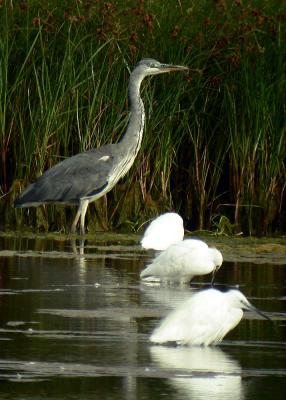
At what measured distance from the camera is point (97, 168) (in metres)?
14.9

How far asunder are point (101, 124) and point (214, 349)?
812 cm

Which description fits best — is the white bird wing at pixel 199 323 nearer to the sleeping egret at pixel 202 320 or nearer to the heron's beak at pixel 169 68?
the sleeping egret at pixel 202 320

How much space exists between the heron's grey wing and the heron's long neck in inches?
9.0

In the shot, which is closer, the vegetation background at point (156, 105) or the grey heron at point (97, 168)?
the grey heron at point (97, 168)

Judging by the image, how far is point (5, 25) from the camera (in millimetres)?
15344

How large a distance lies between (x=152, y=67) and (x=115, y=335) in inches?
273

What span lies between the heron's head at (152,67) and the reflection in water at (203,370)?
23.4ft

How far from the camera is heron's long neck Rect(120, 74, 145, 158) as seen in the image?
591 inches

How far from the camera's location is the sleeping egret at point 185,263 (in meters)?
10.8

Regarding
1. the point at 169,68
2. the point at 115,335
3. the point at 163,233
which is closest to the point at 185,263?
the point at 163,233

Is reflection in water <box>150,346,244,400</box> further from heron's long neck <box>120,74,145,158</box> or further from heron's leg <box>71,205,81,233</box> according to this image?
heron's long neck <box>120,74,145,158</box>

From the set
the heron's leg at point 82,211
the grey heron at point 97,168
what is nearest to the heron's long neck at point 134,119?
the grey heron at point 97,168

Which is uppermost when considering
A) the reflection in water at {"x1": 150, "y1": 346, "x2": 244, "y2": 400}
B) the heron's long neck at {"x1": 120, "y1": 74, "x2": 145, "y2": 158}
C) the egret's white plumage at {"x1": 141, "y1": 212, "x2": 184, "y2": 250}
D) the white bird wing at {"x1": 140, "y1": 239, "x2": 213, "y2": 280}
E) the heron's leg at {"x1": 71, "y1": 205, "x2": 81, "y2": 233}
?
the heron's long neck at {"x1": 120, "y1": 74, "x2": 145, "y2": 158}

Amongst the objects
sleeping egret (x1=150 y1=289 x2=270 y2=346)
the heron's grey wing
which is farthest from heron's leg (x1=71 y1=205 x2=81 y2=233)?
sleeping egret (x1=150 y1=289 x2=270 y2=346)
